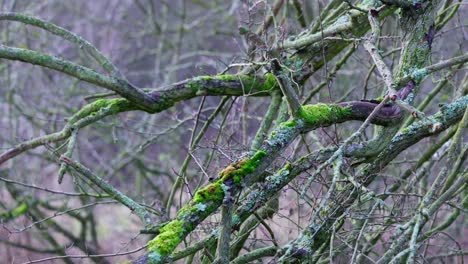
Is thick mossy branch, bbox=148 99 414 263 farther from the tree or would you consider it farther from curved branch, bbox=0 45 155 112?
curved branch, bbox=0 45 155 112

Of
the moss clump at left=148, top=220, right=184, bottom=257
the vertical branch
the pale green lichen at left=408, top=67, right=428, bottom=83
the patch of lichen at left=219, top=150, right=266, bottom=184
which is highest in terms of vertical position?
the pale green lichen at left=408, top=67, right=428, bottom=83

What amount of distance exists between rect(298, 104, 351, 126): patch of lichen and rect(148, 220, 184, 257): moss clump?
0.88m

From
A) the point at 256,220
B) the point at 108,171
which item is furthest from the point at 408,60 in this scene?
the point at 108,171

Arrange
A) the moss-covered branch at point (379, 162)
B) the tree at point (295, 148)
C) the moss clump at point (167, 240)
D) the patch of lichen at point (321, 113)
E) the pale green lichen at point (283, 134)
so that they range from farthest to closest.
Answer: the moss-covered branch at point (379, 162) → the patch of lichen at point (321, 113) → the pale green lichen at point (283, 134) → the tree at point (295, 148) → the moss clump at point (167, 240)

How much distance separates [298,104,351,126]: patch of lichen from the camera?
3475 mm

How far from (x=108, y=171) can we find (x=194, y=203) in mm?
7850

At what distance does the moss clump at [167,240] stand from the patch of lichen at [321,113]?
88cm

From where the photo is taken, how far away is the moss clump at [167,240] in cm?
282

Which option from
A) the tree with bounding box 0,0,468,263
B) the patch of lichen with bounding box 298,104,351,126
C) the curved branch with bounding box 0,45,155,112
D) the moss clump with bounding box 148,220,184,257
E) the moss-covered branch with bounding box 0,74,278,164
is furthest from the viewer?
the moss-covered branch with bounding box 0,74,278,164

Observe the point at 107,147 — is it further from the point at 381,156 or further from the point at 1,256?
the point at 381,156

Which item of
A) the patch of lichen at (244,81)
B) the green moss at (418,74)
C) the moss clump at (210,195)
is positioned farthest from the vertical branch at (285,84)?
the patch of lichen at (244,81)

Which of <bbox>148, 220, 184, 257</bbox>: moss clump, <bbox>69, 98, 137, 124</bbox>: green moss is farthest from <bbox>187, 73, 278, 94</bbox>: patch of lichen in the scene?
<bbox>148, 220, 184, 257</bbox>: moss clump

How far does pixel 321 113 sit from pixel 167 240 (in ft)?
3.74

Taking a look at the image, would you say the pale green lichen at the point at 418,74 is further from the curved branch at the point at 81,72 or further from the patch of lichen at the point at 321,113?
the curved branch at the point at 81,72
